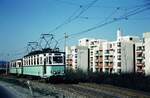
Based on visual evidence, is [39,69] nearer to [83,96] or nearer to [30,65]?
[30,65]

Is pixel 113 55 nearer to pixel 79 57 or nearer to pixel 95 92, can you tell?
pixel 79 57

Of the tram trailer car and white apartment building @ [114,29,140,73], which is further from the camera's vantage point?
white apartment building @ [114,29,140,73]

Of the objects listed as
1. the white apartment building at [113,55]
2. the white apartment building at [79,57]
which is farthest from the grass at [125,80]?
the white apartment building at [79,57]

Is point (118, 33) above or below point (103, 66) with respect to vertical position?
above

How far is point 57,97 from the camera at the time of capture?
2052 centimetres

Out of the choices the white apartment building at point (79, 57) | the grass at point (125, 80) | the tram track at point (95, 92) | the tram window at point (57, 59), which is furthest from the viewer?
the white apartment building at point (79, 57)

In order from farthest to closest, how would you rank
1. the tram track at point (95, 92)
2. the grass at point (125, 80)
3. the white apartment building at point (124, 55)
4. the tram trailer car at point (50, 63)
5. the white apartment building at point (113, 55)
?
the white apartment building at point (124, 55)
the white apartment building at point (113, 55)
the tram trailer car at point (50, 63)
the grass at point (125, 80)
the tram track at point (95, 92)

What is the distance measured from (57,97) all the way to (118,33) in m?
112

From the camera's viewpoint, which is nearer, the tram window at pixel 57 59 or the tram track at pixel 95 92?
the tram track at pixel 95 92

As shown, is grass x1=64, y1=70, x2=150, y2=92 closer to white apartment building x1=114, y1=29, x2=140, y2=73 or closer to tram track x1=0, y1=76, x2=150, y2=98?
tram track x1=0, y1=76, x2=150, y2=98

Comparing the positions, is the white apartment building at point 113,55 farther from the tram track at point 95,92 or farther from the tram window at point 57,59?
the tram track at point 95,92

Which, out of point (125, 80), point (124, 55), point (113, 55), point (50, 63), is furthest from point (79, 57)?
point (50, 63)

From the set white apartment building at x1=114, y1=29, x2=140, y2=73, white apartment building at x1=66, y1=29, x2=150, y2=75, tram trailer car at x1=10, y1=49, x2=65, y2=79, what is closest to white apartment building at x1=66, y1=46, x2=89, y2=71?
white apartment building at x1=66, y1=29, x2=150, y2=75

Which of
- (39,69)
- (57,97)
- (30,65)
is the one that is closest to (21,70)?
(30,65)
